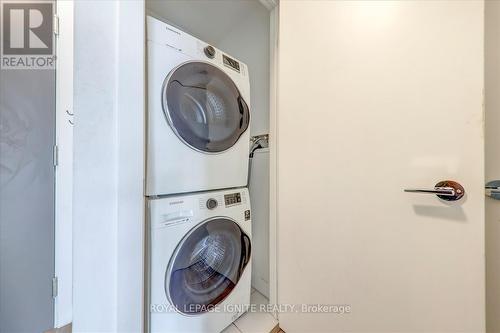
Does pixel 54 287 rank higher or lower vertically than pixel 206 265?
lower

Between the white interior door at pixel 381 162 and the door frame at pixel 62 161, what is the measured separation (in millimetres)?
1174

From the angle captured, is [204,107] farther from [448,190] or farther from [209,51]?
[448,190]

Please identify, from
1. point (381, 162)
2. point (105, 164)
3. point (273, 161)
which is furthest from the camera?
point (273, 161)

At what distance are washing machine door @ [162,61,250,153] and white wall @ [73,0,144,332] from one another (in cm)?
17

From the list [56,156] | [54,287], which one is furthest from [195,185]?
[54,287]

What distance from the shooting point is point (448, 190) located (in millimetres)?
562

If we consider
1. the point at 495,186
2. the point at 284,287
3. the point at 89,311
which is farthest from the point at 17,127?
the point at 495,186

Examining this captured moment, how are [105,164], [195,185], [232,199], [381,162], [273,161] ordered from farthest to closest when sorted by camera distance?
[273,161], [232,199], [195,185], [381,162], [105,164]

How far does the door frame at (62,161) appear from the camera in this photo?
3.38 ft

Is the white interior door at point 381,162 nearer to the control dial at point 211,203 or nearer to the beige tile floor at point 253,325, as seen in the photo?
the beige tile floor at point 253,325

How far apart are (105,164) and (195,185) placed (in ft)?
1.11

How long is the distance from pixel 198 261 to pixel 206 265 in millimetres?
60

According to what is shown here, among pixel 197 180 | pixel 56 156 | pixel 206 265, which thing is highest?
pixel 56 156

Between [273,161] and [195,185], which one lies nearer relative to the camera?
[195,185]
